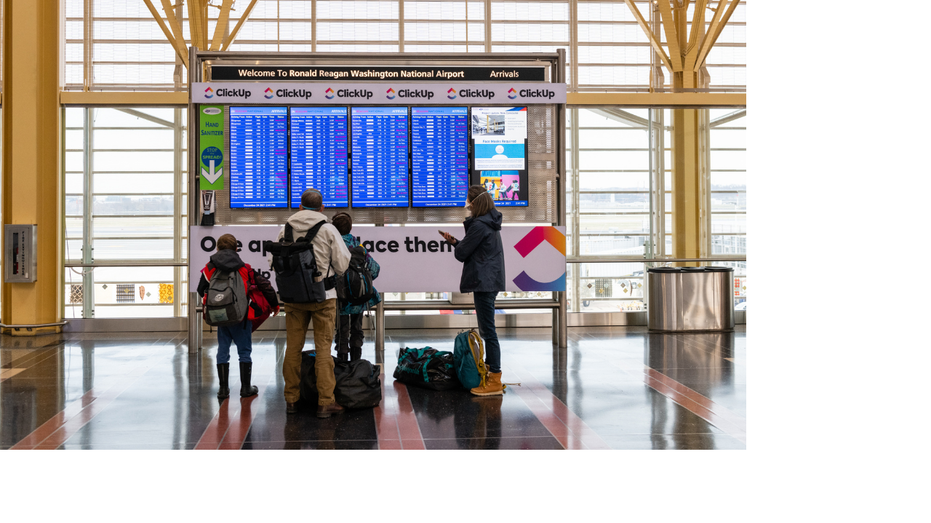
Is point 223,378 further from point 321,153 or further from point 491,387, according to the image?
point 321,153

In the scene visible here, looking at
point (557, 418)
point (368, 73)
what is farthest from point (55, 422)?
point (368, 73)

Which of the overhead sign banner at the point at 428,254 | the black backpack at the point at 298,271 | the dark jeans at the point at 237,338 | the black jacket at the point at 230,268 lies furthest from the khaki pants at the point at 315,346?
the overhead sign banner at the point at 428,254

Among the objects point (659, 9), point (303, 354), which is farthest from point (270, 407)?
point (659, 9)

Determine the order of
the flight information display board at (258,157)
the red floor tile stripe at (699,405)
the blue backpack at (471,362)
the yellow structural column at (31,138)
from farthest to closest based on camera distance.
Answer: the yellow structural column at (31,138) < the flight information display board at (258,157) < the blue backpack at (471,362) < the red floor tile stripe at (699,405)

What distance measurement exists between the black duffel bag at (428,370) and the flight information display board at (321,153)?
2.97 m

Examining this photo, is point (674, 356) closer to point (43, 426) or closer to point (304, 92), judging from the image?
point (304, 92)

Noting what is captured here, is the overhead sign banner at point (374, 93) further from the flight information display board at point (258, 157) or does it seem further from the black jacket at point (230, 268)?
the black jacket at point (230, 268)

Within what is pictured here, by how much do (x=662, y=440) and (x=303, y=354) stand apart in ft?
9.47

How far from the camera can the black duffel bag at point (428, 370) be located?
21.9 ft

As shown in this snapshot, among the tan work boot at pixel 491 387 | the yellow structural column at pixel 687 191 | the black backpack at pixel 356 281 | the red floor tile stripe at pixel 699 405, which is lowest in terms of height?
the red floor tile stripe at pixel 699 405

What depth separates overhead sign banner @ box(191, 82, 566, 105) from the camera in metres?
9.12

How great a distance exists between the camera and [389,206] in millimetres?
9453

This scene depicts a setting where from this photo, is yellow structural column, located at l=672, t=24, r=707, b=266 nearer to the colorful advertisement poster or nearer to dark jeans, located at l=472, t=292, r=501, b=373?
the colorful advertisement poster

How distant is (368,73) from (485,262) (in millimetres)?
3901
